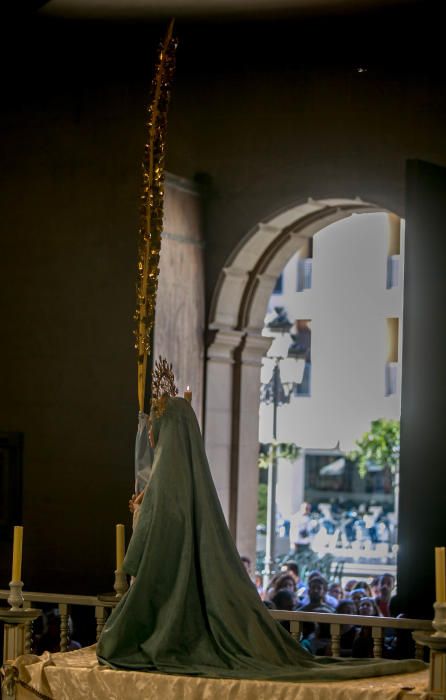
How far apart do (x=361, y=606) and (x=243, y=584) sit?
4720mm

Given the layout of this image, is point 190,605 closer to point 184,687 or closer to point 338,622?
point 184,687

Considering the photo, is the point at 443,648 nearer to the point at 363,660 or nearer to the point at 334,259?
the point at 363,660

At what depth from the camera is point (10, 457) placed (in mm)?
10836

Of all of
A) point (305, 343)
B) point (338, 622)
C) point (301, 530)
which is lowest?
point (301, 530)

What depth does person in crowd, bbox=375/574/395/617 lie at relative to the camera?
1120cm

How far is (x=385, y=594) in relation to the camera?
454 inches

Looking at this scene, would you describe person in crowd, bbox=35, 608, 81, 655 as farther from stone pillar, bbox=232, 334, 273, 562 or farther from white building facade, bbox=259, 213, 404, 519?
white building facade, bbox=259, 213, 404, 519

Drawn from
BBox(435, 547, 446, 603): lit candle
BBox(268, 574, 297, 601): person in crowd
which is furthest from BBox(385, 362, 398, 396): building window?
BBox(435, 547, 446, 603): lit candle

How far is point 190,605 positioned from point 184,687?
372 millimetres

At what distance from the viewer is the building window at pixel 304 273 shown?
94.4ft

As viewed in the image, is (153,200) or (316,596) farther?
(316,596)

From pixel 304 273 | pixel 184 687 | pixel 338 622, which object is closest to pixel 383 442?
pixel 304 273

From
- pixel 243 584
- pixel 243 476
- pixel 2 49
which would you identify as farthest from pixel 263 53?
pixel 243 584

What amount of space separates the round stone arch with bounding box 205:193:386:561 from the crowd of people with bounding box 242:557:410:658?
663 millimetres
